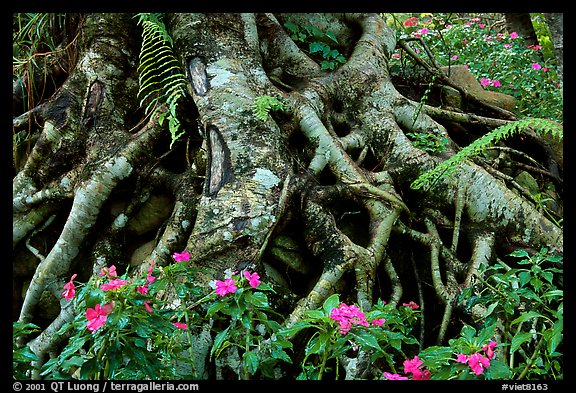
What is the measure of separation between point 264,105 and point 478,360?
1.96 m

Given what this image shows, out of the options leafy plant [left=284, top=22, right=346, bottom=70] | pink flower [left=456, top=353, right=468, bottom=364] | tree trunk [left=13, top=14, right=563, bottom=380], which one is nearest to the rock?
tree trunk [left=13, top=14, right=563, bottom=380]

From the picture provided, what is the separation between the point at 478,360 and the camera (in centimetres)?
188

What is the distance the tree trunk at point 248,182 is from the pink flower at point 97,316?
36.6 inches

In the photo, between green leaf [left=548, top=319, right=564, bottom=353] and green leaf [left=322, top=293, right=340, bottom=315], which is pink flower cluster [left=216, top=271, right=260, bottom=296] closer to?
green leaf [left=322, top=293, right=340, bottom=315]

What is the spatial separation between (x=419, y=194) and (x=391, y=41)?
5.50ft

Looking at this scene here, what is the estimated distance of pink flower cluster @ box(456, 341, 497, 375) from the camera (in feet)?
6.14

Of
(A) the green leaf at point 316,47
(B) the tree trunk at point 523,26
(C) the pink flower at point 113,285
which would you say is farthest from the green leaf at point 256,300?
(B) the tree trunk at point 523,26

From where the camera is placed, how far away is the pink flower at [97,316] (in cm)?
191

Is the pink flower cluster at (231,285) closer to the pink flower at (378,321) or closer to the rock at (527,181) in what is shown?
the pink flower at (378,321)

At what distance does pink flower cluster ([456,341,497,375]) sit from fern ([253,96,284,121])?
187cm

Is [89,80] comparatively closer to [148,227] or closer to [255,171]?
[148,227]

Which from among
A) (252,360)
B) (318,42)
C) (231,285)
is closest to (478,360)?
(252,360)

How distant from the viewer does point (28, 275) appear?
3.95m
